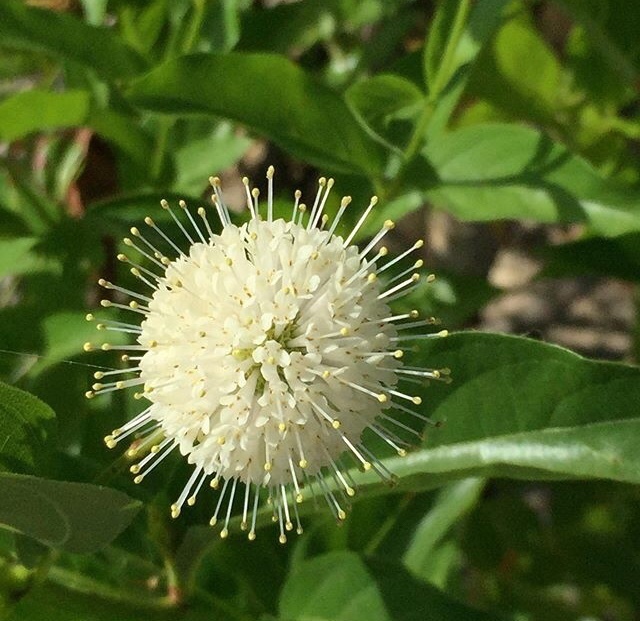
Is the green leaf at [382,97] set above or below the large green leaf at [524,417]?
above

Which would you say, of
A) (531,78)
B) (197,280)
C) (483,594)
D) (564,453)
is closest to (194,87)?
(197,280)

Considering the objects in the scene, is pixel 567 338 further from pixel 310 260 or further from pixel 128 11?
pixel 310 260

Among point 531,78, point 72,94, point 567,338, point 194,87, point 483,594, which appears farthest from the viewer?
point 567,338

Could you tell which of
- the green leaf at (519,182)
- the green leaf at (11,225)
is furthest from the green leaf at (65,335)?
the green leaf at (519,182)

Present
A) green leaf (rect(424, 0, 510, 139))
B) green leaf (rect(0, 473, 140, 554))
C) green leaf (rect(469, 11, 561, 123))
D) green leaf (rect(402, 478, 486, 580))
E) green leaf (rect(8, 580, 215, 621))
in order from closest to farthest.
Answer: green leaf (rect(0, 473, 140, 554)), green leaf (rect(8, 580, 215, 621)), green leaf (rect(424, 0, 510, 139)), green leaf (rect(402, 478, 486, 580)), green leaf (rect(469, 11, 561, 123))

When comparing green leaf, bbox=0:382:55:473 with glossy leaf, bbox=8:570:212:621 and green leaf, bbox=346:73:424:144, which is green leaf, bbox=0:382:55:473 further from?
green leaf, bbox=346:73:424:144

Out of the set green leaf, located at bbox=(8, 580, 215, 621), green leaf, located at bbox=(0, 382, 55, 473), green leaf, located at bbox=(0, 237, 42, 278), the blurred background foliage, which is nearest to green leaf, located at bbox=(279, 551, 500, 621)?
the blurred background foliage

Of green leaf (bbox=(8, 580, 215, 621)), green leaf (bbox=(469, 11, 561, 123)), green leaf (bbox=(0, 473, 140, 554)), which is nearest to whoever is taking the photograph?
green leaf (bbox=(0, 473, 140, 554))

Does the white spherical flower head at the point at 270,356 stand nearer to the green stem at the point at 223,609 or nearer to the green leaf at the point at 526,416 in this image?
the green leaf at the point at 526,416
